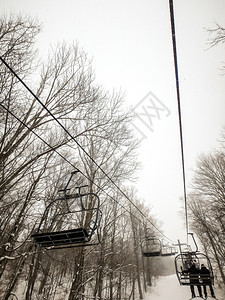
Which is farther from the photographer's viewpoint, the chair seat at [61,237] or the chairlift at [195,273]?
the chairlift at [195,273]

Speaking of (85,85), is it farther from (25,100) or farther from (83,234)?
(83,234)

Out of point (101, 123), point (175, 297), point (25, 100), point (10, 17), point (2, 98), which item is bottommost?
point (175, 297)

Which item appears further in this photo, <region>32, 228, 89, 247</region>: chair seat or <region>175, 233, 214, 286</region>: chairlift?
<region>175, 233, 214, 286</region>: chairlift

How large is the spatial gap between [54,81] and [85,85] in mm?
1160

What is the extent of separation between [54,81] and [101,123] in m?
2.49

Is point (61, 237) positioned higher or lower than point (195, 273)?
lower

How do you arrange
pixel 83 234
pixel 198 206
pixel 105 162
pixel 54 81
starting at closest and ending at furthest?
1. pixel 83 234
2. pixel 54 81
3. pixel 105 162
4. pixel 198 206

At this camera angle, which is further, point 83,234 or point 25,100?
point 25,100

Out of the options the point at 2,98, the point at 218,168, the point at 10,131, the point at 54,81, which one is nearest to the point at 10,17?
the point at 54,81

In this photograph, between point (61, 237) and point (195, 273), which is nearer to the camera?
point (61, 237)

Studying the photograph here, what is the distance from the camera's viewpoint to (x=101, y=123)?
25.4 feet

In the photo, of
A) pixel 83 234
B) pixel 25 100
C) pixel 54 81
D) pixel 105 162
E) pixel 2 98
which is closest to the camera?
pixel 83 234

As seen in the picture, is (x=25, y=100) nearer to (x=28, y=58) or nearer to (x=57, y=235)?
(x=28, y=58)

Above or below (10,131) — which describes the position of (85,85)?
above
